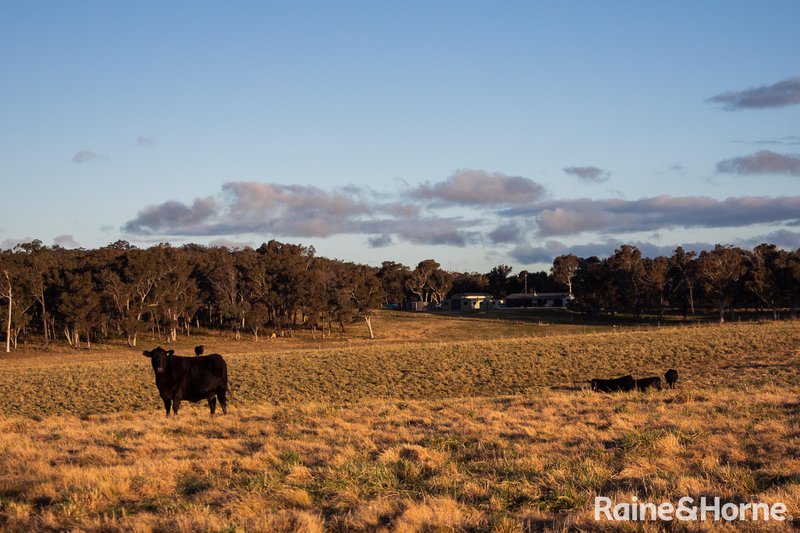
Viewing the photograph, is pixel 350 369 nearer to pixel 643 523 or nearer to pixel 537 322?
pixel 643 523

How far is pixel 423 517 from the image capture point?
7.06 m

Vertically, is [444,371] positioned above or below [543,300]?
below

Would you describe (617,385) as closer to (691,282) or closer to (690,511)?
(690,511)

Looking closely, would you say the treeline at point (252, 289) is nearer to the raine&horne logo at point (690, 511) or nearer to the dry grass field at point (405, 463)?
the dry grass field at point (405, 463)

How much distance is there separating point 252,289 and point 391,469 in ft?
283

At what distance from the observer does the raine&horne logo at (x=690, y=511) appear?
6.94 meters

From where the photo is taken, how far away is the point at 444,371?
3766 cm

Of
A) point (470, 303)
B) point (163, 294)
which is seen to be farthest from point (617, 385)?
point (470, 303)

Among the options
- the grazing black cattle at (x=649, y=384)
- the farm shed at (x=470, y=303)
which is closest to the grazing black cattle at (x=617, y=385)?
the grazing black cattle at (x=649, y=384)

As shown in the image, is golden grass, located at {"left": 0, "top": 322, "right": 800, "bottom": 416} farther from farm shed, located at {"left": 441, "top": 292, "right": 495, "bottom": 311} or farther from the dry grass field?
farm shed, located at {"left": 441, "top": 292, "right": 495, "bottom": 311}

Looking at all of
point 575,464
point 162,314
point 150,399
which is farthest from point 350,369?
point 162,314

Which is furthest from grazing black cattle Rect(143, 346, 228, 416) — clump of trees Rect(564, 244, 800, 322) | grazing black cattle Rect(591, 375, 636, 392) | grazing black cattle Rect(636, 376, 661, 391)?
clump of trees Rect(564, 244, 800, 322)

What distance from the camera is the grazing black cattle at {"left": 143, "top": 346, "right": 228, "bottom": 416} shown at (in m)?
17.7

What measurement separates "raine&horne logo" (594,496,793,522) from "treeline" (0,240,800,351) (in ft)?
259
